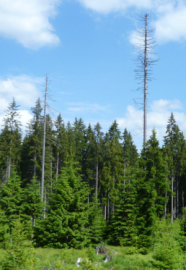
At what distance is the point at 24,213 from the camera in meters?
21.9

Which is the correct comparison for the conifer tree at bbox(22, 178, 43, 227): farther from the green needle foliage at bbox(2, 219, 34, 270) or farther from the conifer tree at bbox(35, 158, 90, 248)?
the green needle foliage at bbox(2, 219, 34, 270)

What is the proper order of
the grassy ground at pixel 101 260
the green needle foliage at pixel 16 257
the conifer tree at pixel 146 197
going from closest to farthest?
1. the green needle foliage at pixel 16 257
2. the grassy ground at pixel 101 260
3. the conifer tree at pixel 146 197

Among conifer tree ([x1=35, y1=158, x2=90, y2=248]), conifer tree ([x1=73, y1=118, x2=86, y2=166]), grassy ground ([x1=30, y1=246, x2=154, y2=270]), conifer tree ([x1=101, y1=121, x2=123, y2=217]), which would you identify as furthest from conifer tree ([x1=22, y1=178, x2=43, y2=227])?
conifer tree ([x1=73, y1=118, x2=86, y2=166])

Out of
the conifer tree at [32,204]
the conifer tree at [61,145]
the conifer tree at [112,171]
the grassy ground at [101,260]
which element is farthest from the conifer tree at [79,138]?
the grassy ground at [101,260]

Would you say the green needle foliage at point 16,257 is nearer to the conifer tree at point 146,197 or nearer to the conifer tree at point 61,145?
the conifer tree at point 146,197

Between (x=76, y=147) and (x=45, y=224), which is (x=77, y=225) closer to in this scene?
(x=45, y=224)

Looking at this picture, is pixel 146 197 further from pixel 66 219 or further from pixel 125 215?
pixel 66 219

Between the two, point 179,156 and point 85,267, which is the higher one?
point 179,156

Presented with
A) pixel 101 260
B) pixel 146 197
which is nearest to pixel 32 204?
pixel 101 260

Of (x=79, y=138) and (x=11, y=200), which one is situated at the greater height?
(x=79, y=138)

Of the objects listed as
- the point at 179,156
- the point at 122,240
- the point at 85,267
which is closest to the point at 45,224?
the point at 122,240

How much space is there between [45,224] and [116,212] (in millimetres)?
5474

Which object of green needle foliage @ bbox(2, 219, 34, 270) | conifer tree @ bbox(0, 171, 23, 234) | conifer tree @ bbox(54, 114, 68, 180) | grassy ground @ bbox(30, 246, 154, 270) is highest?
conifer tree @ bbox(54, 114, 68, 180)

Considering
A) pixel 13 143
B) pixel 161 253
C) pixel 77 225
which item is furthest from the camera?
pixel 13 143
